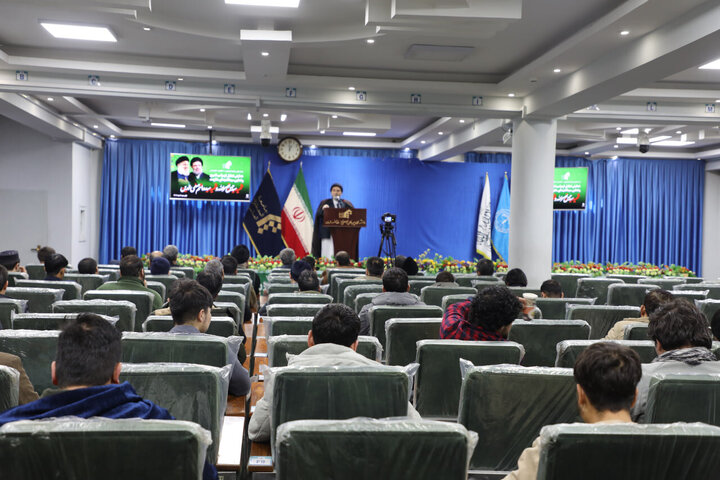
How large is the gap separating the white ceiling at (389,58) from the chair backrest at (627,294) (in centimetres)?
217

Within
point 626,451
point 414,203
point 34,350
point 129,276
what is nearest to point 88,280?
point 129,276

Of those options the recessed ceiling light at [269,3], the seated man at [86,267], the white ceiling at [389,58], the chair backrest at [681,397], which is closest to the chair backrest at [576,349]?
the chair backrest at [681,397]

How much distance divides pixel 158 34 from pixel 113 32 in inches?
18.2

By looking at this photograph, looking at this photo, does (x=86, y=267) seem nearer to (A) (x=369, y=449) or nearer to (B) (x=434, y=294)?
(B) (x=434, y=294)

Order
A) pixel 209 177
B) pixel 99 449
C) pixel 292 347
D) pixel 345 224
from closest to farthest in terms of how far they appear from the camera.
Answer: pixel 99 449 < pixel 292 347 < pixel 345 224 < pixel 209 177

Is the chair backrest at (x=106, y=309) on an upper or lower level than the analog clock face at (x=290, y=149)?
lower

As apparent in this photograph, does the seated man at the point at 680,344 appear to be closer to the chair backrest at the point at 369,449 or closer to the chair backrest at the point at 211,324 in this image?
the chair backrest at the point at 369,449

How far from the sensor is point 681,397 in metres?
2.25

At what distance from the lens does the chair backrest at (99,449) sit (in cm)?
142

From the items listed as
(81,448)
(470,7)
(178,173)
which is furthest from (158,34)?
(178,173)

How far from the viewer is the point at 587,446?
1.51 metres

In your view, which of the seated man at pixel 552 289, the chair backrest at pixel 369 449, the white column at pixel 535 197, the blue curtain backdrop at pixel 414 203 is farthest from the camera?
the blue curtain backdrop at pixel 414 203

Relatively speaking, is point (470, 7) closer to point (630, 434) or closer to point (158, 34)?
point (158, 34)

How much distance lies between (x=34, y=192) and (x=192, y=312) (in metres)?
11.4
